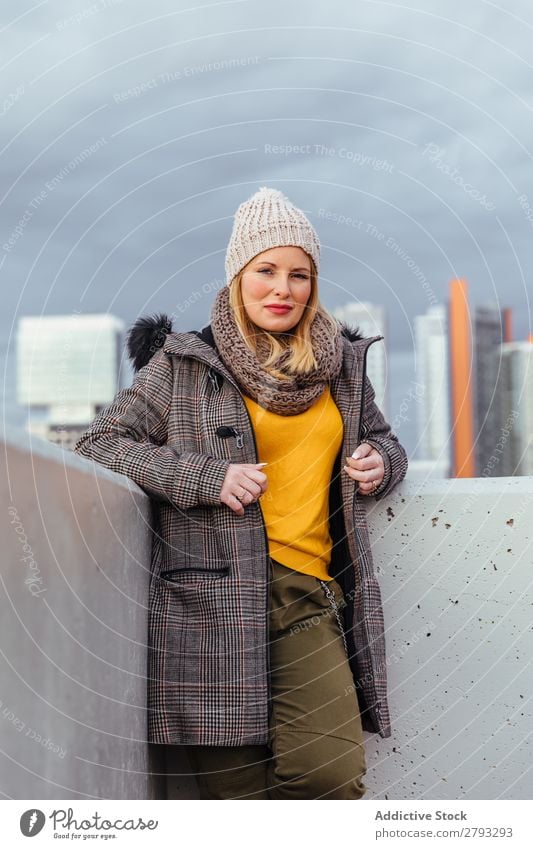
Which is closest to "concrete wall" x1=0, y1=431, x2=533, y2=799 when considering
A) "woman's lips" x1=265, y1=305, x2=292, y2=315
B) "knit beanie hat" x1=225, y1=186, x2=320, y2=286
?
"woman's lips" x1=265, y1=305, x2=292, y2=315

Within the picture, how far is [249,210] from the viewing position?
256cm

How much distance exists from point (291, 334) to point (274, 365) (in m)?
0.14

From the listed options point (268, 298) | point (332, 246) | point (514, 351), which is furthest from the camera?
point (514, 351)

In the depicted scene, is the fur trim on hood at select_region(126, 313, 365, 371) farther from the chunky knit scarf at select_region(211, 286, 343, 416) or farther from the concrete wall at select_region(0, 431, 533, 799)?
the concrete wall at select_region(0, 431, 533, 799)

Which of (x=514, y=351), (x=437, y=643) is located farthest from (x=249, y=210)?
(x=514, y=351)

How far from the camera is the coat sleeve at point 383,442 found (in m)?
2.43

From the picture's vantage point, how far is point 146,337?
8.27 feet

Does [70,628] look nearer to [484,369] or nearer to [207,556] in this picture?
A: [207,556]

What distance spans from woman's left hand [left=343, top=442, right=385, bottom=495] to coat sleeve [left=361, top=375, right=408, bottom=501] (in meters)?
0.03

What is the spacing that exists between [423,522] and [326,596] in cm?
34

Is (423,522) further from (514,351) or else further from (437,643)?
(514,351)

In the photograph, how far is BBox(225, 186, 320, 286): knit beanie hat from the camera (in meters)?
2.47

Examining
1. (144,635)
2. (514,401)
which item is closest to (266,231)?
(144,635)

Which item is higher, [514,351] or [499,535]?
[514,351]
